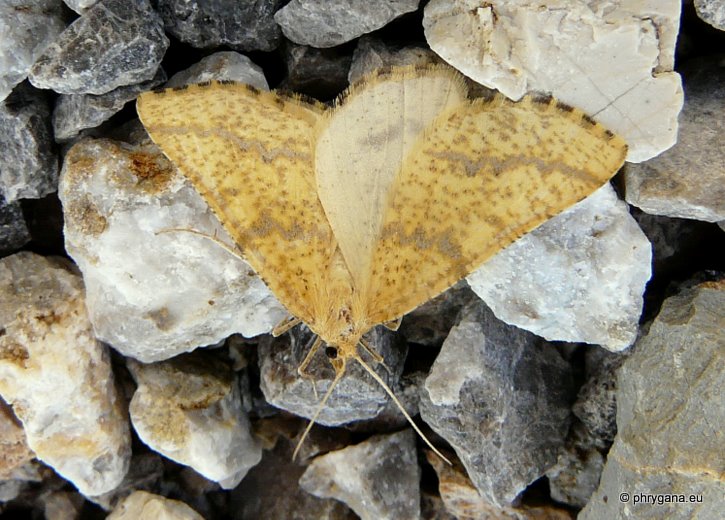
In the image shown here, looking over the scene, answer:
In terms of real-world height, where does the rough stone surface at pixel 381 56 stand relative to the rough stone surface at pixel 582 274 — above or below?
above

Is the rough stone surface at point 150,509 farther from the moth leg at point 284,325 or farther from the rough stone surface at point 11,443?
the moth leg at point 284,325

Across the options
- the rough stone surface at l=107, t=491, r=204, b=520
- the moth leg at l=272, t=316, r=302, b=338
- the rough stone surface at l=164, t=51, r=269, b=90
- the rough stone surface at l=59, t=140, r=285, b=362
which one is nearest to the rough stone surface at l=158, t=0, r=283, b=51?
the rough stone surface at l=164, t=51, r=269, b=90

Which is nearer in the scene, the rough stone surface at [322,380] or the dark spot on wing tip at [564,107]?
the dark spot on wing tip at [564,107]

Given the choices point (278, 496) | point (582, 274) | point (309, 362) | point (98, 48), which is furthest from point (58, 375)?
point (582, 274)

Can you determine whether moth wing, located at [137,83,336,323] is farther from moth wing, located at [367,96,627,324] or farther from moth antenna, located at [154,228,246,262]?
moth wing, located at [367,96,627,324]

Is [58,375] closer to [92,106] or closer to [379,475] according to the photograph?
[92,106]

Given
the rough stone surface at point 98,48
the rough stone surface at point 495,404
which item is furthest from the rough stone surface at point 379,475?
the rough stone surface at point 98,48
